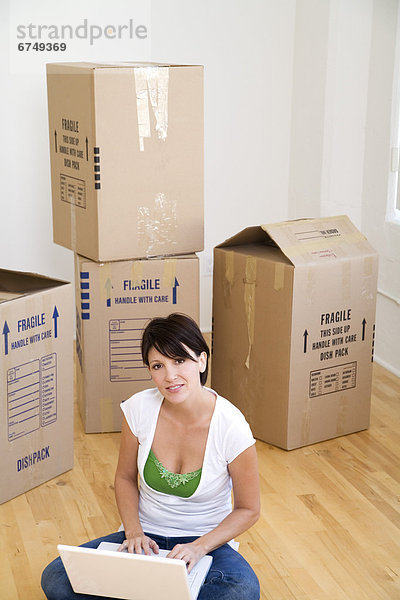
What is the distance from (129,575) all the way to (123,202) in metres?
1.47

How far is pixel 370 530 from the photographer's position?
2361 mm

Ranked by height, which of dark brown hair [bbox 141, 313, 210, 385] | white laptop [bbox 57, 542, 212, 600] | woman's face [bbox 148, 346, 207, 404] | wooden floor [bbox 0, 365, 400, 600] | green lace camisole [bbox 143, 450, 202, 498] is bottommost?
wooden floor [bbox 0, 365, 400, 600]

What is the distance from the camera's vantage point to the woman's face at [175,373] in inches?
69.2

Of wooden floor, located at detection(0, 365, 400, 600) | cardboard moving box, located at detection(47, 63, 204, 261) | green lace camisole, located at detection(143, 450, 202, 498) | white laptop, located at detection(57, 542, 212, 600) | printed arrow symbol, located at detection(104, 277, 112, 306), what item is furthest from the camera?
printed arrow symbol, located at detection(104, 277, 112, 306)

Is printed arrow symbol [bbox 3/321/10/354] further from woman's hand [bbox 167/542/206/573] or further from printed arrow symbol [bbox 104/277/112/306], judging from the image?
woman's hand [bbox 167/542/206/573]

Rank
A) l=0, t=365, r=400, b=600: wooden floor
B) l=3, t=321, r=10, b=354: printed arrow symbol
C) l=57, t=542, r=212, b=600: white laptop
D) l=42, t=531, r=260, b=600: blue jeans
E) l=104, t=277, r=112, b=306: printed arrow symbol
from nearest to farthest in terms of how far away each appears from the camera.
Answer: l=57, t=542, r=212, b=600: white laptop
l=42, t=531, r=260, b=600: blue jeans
l=0, t=365, r=400, b=600: wooden floor
l=3, t=321, r=10, b=354: printed arrow symbol
l=104, t=277, r=112, b=306: printed arrow symbol

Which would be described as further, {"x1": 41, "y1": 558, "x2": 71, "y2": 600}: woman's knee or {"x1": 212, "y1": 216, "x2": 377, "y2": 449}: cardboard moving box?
{"x1": 212, "y1": 216, "x2": 377, "y2": 449}: cardboard moving box

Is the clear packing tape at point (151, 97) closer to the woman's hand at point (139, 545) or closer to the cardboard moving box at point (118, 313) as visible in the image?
the cardboard moving box at point (118, 313)

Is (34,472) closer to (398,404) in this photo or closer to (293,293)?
(293,293)

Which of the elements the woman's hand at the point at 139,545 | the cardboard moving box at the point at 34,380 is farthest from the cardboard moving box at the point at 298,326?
the woman's hand at the point at 139,545

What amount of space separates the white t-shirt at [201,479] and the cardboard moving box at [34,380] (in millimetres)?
645

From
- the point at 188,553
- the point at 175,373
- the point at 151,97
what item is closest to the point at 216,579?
the point at 188,553

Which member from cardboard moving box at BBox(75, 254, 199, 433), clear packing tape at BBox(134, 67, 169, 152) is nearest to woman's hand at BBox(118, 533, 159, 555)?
cardboard moving box at BBox(75, 254, 199, 433)

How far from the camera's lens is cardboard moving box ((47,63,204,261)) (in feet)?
8.82
